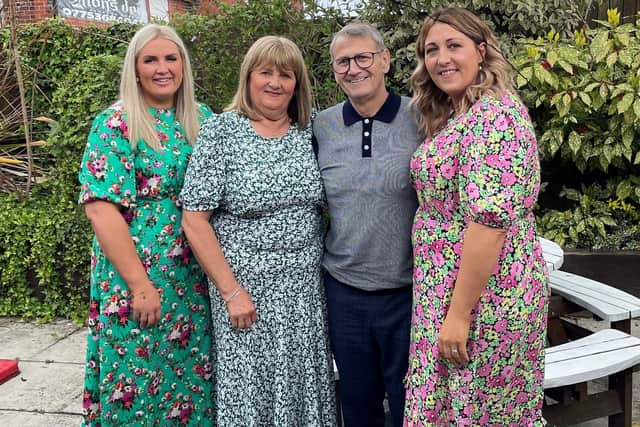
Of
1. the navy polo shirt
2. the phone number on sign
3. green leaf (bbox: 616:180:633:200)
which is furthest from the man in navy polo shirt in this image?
the phone number on sign

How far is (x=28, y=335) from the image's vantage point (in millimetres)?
5152

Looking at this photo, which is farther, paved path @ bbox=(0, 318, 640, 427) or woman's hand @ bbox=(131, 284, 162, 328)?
paved path @ bbox=(0, 318, 640, 427)

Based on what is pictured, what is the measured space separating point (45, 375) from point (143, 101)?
258 centimetres

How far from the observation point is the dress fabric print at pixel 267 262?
8.06 feet

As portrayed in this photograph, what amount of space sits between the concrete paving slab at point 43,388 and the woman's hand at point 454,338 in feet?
8.84

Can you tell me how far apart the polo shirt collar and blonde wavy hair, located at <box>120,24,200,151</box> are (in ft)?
2.09

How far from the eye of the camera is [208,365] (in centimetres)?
280

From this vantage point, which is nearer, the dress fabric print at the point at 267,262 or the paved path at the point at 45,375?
the dress fabric print at the point at 267,262

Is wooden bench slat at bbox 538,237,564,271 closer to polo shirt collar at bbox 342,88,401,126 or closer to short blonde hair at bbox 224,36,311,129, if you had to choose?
polo shirt collar at bbox 342,88,401,126

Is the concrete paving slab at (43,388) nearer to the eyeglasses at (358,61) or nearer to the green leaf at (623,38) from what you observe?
the eyeglasses at (358,61)

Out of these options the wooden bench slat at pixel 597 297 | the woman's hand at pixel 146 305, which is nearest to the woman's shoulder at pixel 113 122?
the woman's hand at pixel 146 305

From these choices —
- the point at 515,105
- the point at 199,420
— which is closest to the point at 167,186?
the point at 199,420

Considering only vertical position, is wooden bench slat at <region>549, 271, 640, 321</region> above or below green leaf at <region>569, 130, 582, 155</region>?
below

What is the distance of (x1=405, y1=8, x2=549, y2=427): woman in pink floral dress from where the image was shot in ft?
6.60
